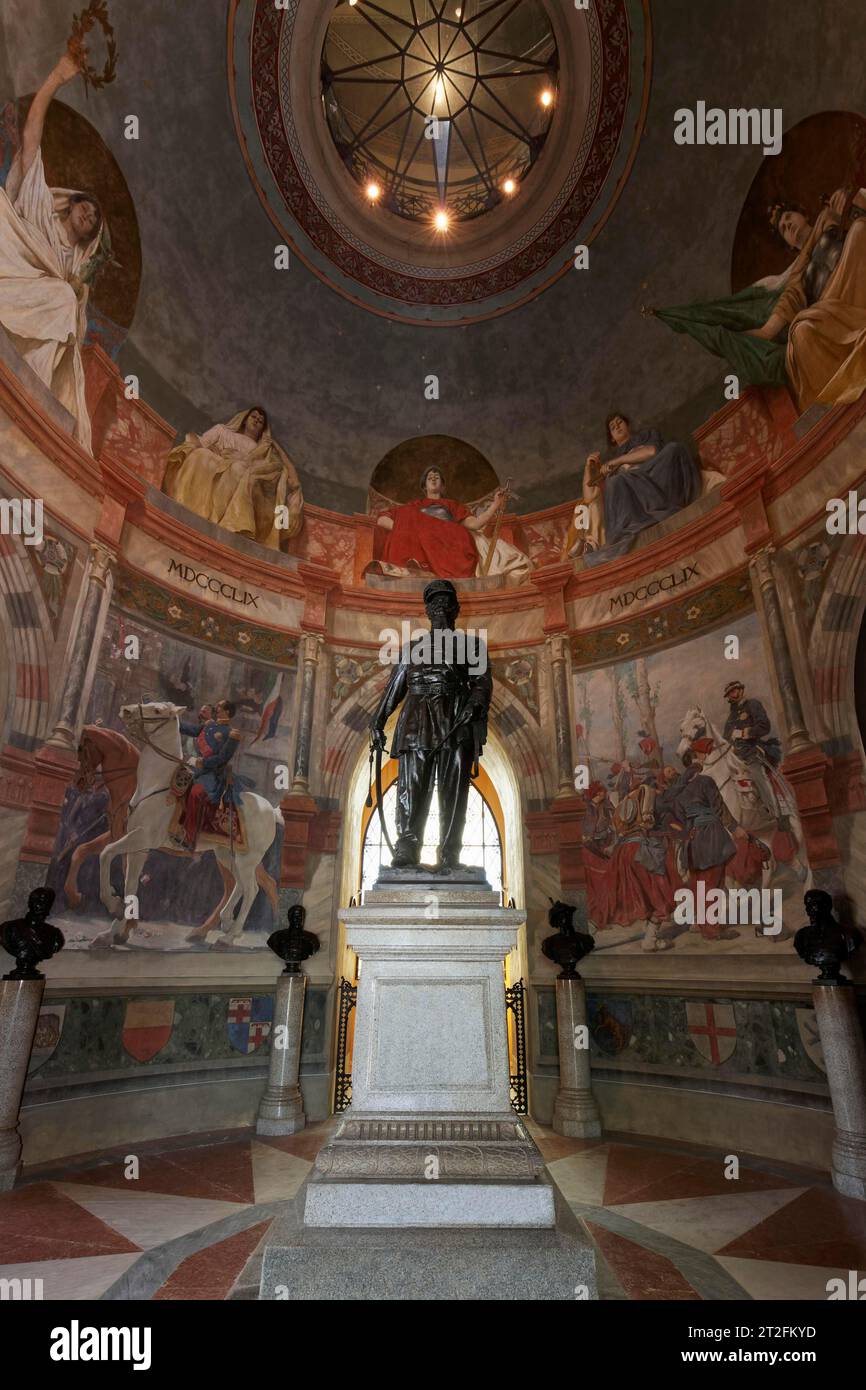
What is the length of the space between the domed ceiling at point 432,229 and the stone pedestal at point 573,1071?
736 cm

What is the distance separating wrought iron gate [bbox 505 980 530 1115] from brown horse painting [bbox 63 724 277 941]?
3.80 m

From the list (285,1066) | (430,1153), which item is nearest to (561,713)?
(285,1066)

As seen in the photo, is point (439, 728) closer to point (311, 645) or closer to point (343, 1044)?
point (311, 645)

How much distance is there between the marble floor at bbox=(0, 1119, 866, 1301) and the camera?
3.41 meters

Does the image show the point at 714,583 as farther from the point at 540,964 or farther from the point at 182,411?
the point at 182,411

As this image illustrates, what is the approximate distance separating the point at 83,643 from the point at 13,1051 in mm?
3907

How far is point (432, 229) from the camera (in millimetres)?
10867

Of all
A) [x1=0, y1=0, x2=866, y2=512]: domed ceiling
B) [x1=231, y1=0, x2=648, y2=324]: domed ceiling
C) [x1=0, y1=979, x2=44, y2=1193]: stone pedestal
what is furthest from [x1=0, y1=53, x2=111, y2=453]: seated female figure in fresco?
[x1=0, y1=979, x2=44, y2=1193]: stone pedestal

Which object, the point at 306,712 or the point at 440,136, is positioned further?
the point at 440,136

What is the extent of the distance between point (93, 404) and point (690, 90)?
8659 millimetres

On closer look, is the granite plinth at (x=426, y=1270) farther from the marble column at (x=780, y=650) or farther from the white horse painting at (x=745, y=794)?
the marble column at (x=780, y=650)

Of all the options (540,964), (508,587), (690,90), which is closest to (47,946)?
(540,964)

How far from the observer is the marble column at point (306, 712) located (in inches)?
346

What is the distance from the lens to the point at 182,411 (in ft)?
30.5
